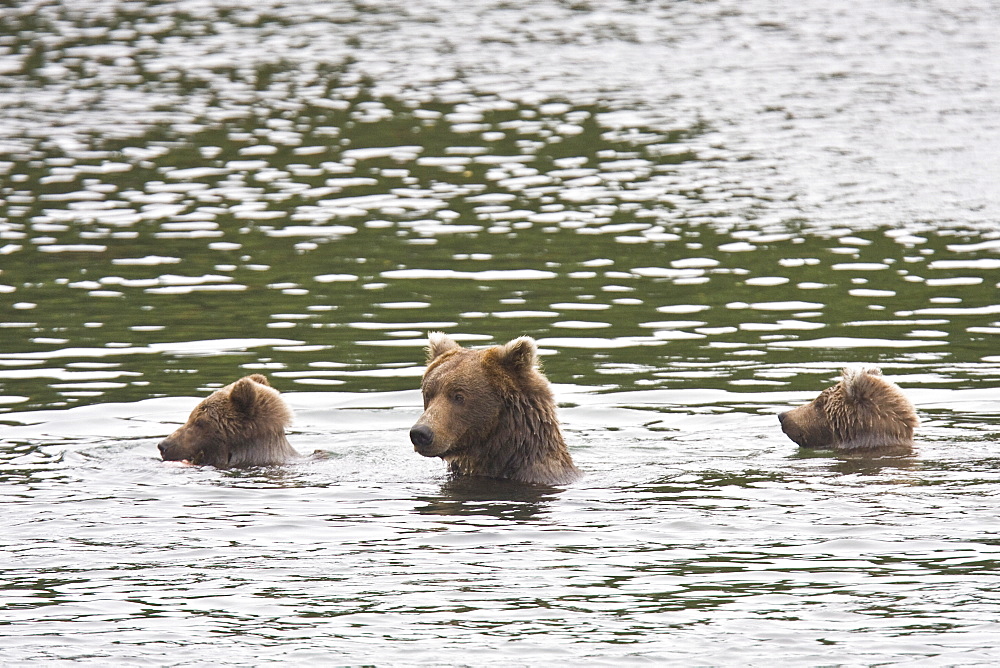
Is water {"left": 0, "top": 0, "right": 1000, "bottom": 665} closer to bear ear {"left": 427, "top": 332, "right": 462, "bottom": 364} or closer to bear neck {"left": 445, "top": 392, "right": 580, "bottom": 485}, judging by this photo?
bear neck {"left": 445, "top": 392, "right": 580, "bottom": 485}

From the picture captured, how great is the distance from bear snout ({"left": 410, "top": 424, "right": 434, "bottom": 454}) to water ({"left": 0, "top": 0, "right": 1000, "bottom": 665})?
1.38ft

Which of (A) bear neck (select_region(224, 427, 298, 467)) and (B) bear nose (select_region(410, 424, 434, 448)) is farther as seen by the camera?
(A) bear neck (select_region(224, 427, 298, 467))

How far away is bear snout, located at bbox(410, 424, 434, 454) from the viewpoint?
1095 centimetres

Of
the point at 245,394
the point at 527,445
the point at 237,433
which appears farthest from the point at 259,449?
the point at 527,445

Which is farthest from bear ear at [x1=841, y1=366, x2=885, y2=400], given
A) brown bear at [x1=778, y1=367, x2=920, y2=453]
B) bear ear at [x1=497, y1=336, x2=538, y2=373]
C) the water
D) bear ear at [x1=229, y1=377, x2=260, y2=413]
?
bear ear at [x1=229, y1=377, x2=260, y2=413]

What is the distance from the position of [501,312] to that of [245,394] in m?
5.87

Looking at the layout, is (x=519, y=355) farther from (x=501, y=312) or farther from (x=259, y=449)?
(x=501, y=312)

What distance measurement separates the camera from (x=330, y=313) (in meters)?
18.2

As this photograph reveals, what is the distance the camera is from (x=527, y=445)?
1157cm

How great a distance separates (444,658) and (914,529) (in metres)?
3.49

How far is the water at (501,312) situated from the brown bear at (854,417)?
262 mm

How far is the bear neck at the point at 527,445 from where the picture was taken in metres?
11.5

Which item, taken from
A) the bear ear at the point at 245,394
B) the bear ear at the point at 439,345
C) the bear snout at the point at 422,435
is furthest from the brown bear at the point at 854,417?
the bear ear at the point at 245,394

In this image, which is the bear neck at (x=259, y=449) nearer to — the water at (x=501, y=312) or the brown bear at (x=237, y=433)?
the brown bear at (x=237, y=433)
